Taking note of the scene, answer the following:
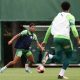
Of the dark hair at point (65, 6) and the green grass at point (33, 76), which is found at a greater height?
the dark hair at point (65, 6)

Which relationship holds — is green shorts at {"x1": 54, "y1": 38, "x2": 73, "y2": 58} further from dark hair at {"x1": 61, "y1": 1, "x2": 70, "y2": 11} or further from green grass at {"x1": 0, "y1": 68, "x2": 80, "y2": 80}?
green grass at {"x1": 0, "y1": 68, "x2": 80, "y2": 80}

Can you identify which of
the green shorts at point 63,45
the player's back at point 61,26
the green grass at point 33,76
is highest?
the player's back at point 61,26

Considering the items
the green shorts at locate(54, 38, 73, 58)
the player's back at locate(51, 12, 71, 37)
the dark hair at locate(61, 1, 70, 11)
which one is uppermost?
the dark hair at locate(61, 1, 70, 11)

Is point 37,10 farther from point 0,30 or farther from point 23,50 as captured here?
point 23,50

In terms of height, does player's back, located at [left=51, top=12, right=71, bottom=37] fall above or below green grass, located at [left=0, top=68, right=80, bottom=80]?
above

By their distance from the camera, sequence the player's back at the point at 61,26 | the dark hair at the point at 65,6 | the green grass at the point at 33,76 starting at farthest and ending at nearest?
the green grass at the point at 33,76 → the dark hair at the point at 65,6 → the player's back at the point at 61,26

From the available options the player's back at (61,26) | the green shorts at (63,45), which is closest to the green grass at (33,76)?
the green shorts at (63,45)

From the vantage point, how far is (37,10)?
19.1 m

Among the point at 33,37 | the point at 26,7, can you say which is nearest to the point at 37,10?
the point at 26,7

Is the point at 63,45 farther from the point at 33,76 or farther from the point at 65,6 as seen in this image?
the point at 33,76

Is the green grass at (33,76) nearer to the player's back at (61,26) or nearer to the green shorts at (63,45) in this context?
the green shorts at (63,45)

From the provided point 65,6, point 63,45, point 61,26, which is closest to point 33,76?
point 63,45

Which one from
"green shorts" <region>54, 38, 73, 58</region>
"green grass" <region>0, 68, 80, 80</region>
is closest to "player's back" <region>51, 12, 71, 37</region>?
"green shorts" <region>54, 38, 73, 58</region>

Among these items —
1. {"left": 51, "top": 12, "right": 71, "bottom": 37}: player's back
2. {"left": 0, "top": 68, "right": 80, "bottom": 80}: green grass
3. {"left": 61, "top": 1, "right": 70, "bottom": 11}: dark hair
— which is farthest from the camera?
{"left": 0, "top": 68, "right": 80, "bottom": 80}: green grass
